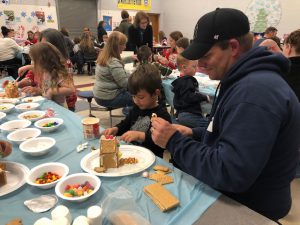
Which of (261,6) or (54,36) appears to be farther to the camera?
(261,6)

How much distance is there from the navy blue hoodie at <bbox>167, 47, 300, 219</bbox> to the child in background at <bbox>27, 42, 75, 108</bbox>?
5.39 ft

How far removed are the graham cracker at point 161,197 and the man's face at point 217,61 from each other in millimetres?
515

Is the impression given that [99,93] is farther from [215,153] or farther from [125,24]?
[125,24]

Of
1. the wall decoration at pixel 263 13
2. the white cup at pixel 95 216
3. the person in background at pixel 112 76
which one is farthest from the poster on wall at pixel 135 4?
the white cup at pixel 95 216

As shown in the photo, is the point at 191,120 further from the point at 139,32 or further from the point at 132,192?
the point at 139,32

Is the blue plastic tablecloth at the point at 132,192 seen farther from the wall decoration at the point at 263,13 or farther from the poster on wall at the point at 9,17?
the wall decoration at the point at 263,13

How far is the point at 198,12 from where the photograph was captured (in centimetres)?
970

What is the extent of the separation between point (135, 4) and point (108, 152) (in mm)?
10189

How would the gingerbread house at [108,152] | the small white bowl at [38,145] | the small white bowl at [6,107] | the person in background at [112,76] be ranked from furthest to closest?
the person in background at [112,76], the small white bowl at [6,107], the small white bowl at [38,145], the gingerbread house at [108,152]

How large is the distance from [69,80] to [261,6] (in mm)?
7529

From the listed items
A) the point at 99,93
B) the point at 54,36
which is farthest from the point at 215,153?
the point at 54,36

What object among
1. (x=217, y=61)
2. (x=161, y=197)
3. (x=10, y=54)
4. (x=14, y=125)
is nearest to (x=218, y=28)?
(x=217, y=61)

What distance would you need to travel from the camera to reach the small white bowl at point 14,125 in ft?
5.17

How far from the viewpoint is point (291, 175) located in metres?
0.96
